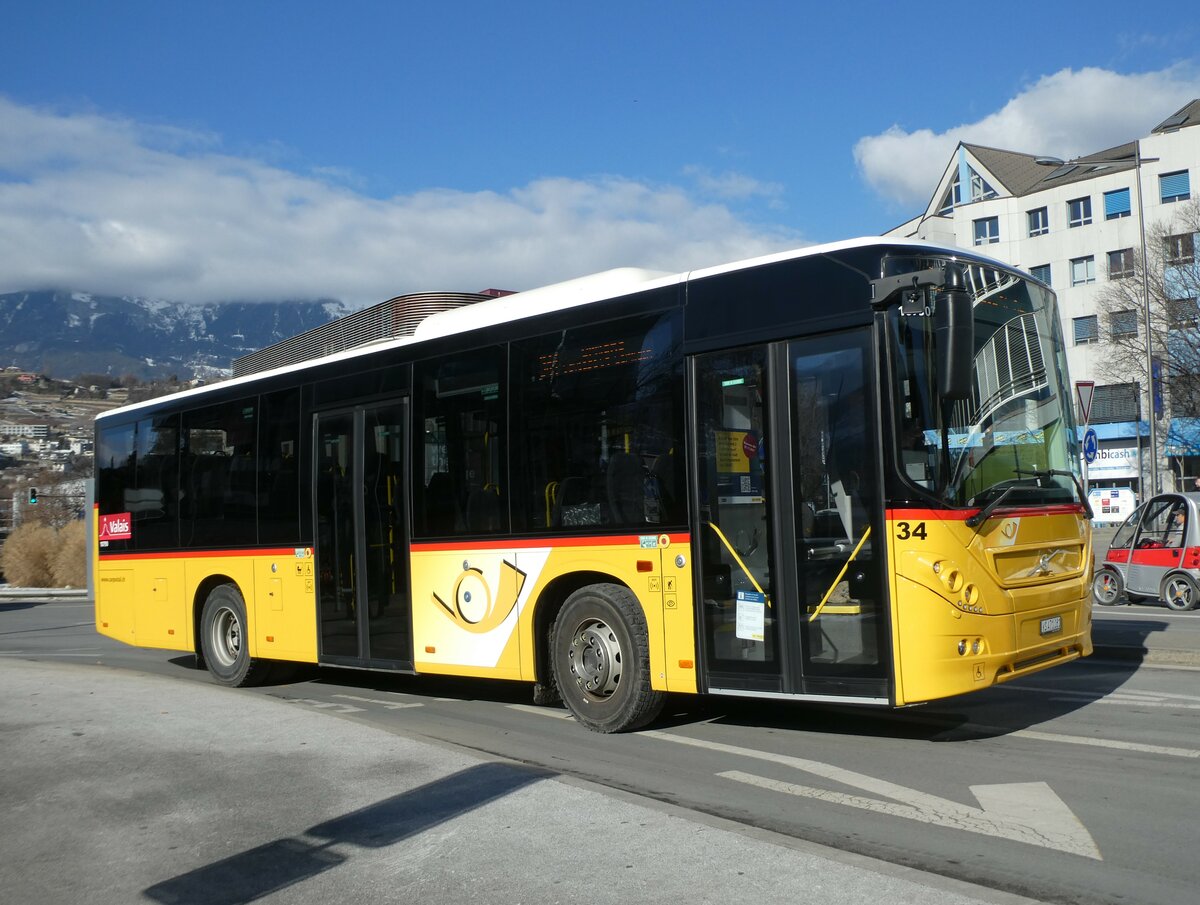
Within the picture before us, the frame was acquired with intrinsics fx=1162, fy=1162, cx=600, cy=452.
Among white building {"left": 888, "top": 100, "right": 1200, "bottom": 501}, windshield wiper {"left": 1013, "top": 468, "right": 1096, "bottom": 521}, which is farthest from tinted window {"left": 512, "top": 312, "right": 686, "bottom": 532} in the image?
white building {"left": 888, "top": 100, "right": 1200, "bottom": 501}

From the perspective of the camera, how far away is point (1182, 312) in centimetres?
4738

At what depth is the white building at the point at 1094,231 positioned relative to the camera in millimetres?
53625

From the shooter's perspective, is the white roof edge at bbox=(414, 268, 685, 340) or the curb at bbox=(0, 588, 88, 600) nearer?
the white roof edge at bbox=(414, 268, 685, 340)

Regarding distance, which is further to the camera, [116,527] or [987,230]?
[987,230]

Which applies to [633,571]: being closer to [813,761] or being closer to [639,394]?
[639,394]

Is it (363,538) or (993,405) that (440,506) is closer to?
(363,538)

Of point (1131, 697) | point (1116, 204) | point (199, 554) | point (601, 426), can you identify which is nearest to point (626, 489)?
point (601, 426)

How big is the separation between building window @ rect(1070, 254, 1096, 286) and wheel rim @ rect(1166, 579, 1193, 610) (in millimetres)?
45092

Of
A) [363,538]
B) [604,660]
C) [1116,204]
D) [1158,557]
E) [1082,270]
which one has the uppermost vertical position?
[1116,204]

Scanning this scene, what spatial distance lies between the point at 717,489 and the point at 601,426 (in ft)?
4.01

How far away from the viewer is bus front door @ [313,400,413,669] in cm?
1091

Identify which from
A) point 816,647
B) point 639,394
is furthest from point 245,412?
point 816,647

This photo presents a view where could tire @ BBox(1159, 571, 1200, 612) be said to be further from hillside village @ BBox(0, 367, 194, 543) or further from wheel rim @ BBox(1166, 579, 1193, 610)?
hillside village @ BBox(0, 367, 194, 543)

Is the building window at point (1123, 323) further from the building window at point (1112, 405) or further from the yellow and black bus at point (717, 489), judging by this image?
the yellow and black bus at point (717, 489)
